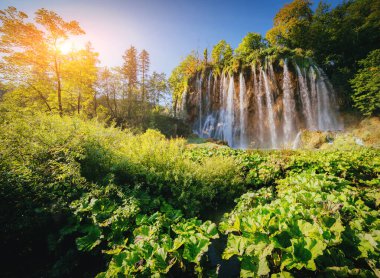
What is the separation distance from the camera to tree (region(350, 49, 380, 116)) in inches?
574

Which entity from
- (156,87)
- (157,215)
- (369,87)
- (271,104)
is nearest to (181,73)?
(156,87)

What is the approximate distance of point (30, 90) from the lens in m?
12.2

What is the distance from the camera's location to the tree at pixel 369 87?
14577 mm

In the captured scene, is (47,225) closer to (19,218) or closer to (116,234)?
(19,218)

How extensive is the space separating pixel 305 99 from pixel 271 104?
3033mm

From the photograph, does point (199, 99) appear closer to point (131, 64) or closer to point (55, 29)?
point (131, 64)

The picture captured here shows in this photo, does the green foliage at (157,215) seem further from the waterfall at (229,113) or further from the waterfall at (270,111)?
the waterfall at (229,113)

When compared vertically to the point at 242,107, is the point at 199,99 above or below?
above

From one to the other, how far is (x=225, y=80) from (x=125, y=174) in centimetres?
Result: 1978

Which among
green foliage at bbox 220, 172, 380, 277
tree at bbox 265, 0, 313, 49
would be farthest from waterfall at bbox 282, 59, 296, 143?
green foliage at bbox 220, 172, 380, 277

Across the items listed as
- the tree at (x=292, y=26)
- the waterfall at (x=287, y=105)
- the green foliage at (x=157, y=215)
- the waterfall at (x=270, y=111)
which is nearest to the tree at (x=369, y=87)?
the waterfall at (x=287, y=105)

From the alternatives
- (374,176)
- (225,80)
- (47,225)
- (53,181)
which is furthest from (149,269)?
(225,80)

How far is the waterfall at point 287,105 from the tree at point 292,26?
6972 mm

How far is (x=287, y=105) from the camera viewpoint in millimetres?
17438
